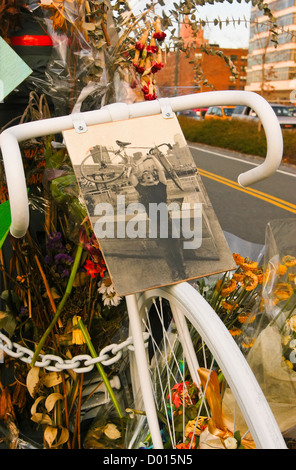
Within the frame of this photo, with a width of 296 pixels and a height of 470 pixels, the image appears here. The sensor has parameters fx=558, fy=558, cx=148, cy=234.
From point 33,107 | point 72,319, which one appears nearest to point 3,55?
point 33,107

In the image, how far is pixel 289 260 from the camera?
1.50 meters

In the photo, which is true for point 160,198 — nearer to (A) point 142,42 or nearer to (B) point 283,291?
(B) point 283,291

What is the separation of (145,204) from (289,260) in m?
0.50

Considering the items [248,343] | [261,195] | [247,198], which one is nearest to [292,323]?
[248,343]

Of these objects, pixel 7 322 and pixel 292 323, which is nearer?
pixel 292 323

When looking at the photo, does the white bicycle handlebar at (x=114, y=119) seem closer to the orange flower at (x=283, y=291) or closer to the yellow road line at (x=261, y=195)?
the orange flower at (x=283, y=291)

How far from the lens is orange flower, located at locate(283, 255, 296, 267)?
4.88ft

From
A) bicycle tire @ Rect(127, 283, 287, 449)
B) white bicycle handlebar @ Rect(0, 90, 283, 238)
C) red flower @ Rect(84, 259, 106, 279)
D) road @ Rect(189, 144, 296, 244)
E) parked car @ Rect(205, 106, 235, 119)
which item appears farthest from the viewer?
parked car @ Rect(205, 106, 235, 119)

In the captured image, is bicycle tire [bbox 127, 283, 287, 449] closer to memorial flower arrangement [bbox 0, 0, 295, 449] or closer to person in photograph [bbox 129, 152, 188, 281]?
person in photograph [bbox 129, 152, 188, 281]

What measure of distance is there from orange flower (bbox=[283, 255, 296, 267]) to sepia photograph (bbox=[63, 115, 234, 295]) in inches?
12.4

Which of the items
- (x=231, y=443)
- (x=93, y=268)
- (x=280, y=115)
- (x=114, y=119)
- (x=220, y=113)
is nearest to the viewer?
(x=231, y=443)

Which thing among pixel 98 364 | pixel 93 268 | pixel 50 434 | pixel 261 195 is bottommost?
pixel 261 195

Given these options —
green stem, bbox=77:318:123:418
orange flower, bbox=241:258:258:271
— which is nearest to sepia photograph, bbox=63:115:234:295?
orange flower, bbox=241:258:258:271

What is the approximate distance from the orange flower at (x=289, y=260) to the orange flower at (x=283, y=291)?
0.05 meters
